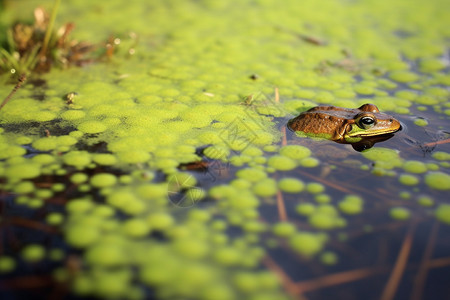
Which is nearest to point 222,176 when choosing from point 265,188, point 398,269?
point 265,188

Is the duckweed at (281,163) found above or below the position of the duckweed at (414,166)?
below

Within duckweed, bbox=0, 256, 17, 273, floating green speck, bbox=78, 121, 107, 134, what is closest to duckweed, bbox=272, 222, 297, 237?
duckweed, bbox=0, 256, 17, 273

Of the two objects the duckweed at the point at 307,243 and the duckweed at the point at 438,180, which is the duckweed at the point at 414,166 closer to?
the duckweed at the point at 438,180

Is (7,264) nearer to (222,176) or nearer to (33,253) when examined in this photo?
(33,253)

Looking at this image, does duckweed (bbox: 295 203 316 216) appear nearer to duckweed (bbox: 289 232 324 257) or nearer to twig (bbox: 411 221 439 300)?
duckweed (bbox: 289 232 324 257)

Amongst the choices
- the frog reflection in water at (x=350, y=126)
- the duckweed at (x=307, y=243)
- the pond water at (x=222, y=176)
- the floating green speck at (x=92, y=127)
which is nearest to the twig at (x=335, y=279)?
the pond water at (x=222, y=176)
